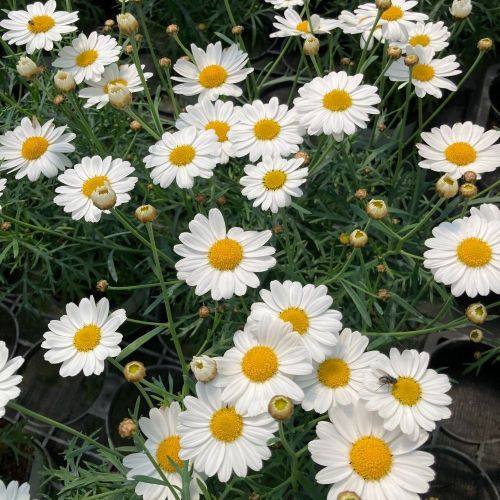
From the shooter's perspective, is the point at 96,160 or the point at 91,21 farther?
the point at 91,21

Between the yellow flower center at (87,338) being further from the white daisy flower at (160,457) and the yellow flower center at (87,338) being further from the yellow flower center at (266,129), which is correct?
the yellow flower center at (266,129)

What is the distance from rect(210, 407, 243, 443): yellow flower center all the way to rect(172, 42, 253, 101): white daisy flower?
925 millimetres

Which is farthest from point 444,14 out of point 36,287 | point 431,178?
point 36,287

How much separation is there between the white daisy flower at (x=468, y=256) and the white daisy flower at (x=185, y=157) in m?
0.56

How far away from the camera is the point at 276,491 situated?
119 centimetres

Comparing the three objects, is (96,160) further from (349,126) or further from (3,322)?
(3,322)

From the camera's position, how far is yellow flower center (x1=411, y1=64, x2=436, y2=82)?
1.58 m

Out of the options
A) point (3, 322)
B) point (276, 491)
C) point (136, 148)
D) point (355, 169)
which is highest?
point (355, 169)

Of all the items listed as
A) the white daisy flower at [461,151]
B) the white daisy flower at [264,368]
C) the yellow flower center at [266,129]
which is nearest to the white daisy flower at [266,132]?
the yellow flower center at [266,129]

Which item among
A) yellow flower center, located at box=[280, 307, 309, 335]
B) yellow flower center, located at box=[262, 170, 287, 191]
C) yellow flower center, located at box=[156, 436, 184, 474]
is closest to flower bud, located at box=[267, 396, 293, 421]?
yellow flower center, located at box=[280, 307, 309, 335]

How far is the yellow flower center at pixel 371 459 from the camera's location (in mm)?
992

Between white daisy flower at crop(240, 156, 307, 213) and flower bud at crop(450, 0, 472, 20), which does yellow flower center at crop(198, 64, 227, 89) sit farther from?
flower bud at crop(450, 0, 472, 20)

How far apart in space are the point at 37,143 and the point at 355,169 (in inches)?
35.5

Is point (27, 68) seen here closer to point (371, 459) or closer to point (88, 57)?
point (88, 57)
